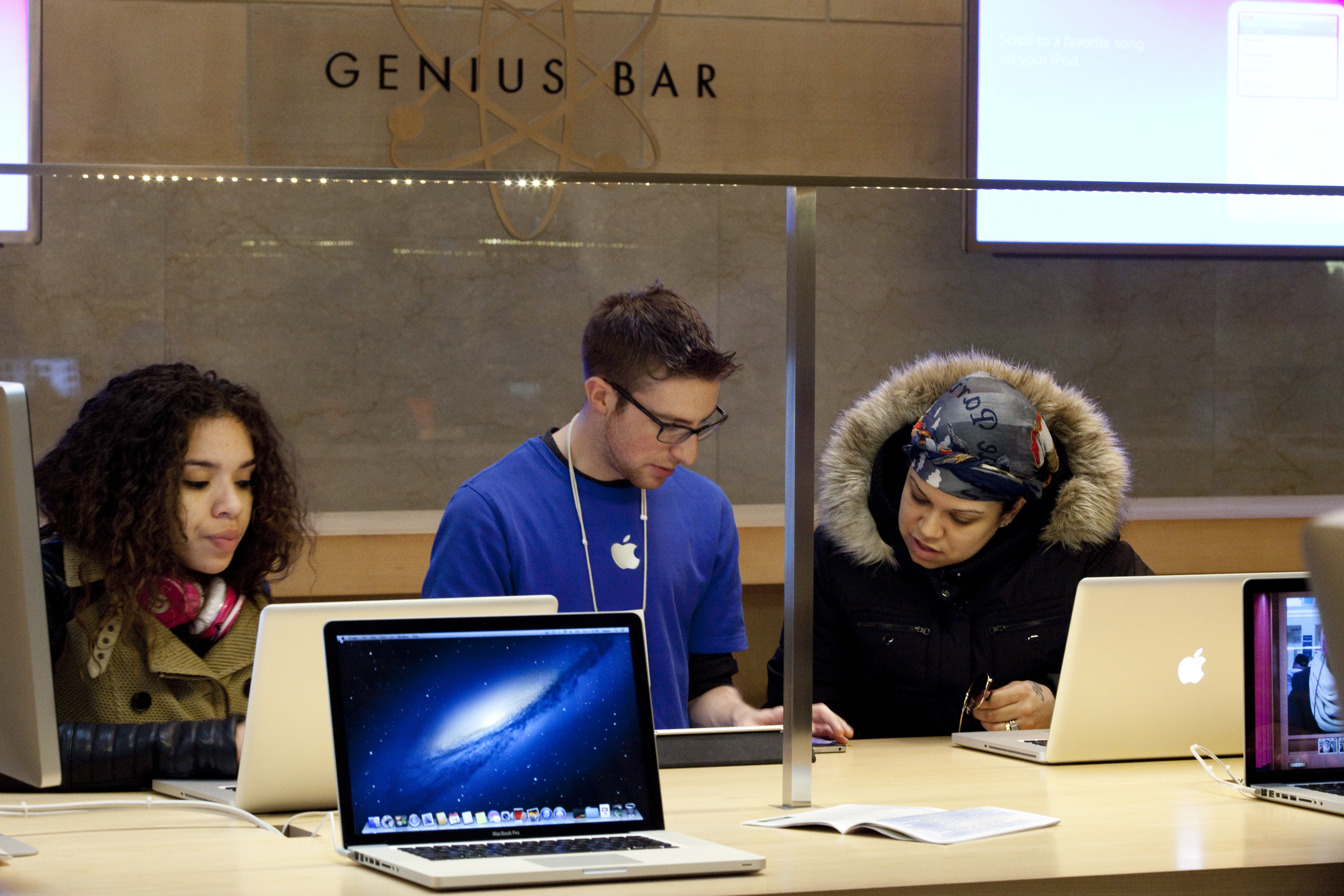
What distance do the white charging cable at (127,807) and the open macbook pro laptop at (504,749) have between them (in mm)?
227

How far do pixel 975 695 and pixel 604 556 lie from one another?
645 millimetres

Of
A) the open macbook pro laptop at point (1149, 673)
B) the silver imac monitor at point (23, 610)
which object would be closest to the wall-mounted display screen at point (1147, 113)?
the open macbook pro laptop at point (1149, 673)

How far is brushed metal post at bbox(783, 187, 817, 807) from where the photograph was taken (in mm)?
1616

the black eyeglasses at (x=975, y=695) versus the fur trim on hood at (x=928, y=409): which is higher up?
the fur trim on hood at (x=928, y=409)

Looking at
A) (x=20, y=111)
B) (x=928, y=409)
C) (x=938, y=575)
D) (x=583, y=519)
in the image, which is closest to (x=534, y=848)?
(x=583, y=519)

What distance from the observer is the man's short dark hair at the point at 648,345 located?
2463mm

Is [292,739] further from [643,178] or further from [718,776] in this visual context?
[643,178]

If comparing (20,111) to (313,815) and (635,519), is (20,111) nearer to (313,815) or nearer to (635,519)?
(635,519)

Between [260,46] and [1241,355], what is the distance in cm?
299

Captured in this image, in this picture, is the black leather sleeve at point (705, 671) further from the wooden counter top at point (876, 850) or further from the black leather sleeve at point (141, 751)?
the black leather sleeve at point (141, 751)

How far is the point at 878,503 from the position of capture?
244cm

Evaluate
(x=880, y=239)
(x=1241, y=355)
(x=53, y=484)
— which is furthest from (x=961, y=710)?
(x=1241, y=355)

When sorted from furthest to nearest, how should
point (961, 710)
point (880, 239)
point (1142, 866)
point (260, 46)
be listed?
point (880, 239) < point (260, 46) < point (961, 710) < point (1142, 866)

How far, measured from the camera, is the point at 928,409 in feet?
8.05
